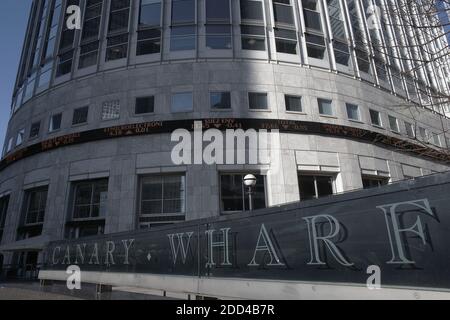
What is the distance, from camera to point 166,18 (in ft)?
83.4

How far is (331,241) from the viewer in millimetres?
5105

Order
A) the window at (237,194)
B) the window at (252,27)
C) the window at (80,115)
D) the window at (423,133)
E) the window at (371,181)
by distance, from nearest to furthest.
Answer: the window at (237,194) → the window at (371,181) → the window at (80,115) → the window at (252,27) → the window at (423,133)

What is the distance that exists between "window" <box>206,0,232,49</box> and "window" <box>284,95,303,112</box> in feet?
19.8

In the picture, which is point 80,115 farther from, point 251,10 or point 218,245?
point 218,245

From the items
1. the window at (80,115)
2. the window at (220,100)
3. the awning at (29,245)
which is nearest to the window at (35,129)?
the window at (80,115)

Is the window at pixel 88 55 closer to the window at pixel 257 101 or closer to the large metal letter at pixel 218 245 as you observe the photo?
the window at pixel 257 101

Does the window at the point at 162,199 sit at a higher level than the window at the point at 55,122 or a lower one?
lower

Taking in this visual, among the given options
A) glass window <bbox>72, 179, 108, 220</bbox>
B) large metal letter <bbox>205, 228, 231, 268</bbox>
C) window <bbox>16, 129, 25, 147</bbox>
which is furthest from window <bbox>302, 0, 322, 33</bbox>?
window <bbox>16, 129, 25, 147</bbox>

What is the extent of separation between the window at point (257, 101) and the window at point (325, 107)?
4282 millimetres

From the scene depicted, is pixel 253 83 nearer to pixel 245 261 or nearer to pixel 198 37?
pixel 198 37

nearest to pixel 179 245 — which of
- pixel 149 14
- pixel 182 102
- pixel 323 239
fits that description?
pixel 323 239

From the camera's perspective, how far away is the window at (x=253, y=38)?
24.8 m
